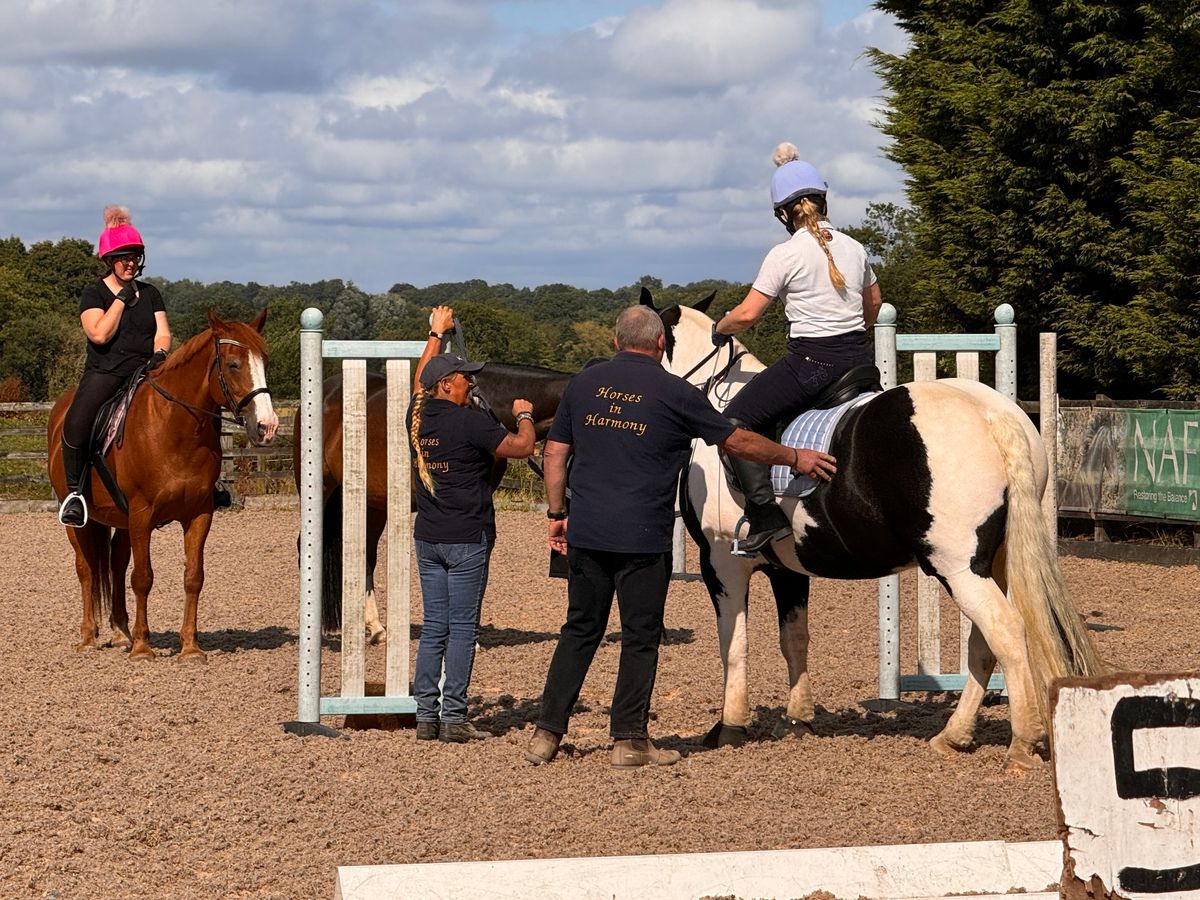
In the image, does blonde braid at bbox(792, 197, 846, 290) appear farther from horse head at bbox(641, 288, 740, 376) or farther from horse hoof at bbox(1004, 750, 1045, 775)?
horse hoof at bbox(1004, 750, 1045, 775)

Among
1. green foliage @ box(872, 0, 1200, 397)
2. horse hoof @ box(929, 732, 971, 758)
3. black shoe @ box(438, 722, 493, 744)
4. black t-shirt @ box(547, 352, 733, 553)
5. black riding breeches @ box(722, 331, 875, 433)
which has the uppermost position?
green foliage @ box(872, 0, 1200, 397)

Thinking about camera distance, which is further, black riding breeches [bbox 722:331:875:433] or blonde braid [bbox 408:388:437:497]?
blonde braid [bbox 408:388:437:497]

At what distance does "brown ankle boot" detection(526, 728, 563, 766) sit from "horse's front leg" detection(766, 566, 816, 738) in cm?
123

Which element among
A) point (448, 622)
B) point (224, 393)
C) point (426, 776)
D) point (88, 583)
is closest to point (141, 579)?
point (88, 583)

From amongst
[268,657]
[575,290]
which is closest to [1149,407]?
[268,657]

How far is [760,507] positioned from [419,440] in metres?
1.64

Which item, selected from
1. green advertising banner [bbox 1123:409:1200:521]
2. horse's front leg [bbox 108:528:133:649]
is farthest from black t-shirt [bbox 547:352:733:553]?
green advertising banner [bbox 1123:409:1200:521]

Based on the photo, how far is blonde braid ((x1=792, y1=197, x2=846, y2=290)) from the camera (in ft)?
21.4

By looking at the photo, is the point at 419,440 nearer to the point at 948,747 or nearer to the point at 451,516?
the point at 451,516

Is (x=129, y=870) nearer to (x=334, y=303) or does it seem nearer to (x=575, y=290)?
(x=334, y=303)

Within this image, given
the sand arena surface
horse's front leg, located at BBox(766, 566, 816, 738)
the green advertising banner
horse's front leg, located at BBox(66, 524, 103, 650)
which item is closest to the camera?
the sand arena surface

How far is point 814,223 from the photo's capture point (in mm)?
6590

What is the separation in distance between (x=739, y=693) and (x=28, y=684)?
4.39 meters

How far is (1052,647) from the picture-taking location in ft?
20.0
